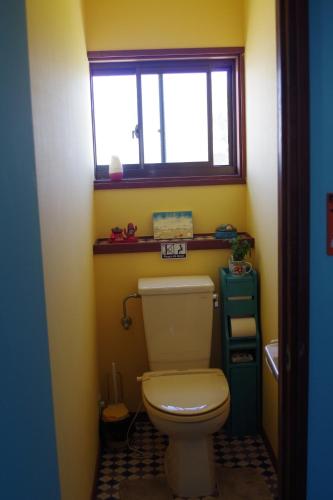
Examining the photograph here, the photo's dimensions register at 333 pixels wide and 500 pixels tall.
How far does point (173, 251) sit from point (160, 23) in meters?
1.23

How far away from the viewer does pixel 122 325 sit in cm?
277

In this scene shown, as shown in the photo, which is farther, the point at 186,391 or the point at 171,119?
the point at 171,119

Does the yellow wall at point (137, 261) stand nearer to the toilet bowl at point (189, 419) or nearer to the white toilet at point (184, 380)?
the white toilet at point (184, 380)

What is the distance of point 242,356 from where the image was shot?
265 cm

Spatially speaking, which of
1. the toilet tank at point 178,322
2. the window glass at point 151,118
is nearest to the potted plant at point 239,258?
the toilet tank at point 178,322

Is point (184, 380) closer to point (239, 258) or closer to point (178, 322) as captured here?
point (178, 322)

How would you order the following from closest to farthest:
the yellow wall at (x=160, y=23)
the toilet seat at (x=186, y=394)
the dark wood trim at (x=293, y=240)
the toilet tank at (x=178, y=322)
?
the dark wood trim at (x=293, y=240)
the toilet seat at (x=186, y=394)
the toilet tank at (x=178, y=322)
the yellow wall at (x=160, y=23)

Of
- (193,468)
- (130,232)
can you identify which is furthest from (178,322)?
(193,468)

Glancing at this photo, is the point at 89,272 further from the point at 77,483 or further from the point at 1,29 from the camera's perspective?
the point at 1,29

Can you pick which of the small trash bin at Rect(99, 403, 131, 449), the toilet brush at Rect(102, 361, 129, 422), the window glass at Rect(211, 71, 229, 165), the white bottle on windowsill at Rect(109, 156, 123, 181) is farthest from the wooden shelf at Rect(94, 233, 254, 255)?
the small trash bin at Rect(99, 403, 131, 449)

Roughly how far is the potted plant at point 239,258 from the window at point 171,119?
0.40 m

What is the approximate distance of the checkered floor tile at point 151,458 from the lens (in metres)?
2.36

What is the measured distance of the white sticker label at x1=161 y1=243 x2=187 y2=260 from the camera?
108 inches

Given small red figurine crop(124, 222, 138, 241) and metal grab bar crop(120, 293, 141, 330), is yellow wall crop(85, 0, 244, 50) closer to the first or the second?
small red figurine crop(124, 222, 138, 241)
